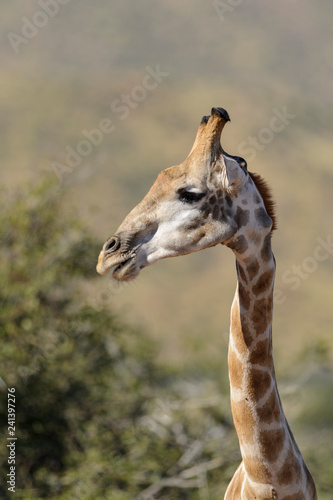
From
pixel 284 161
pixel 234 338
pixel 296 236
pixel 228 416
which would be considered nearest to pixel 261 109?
pixel 284 161

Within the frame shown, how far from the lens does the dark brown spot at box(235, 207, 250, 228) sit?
4375 mm

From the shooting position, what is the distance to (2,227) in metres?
12.6

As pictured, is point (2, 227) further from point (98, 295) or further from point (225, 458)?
point (225, 458)

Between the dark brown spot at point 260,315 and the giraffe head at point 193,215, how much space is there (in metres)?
0.35

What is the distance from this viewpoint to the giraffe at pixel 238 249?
4.26 meters

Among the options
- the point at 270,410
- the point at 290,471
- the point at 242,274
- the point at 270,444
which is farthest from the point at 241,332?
the point at 290,471

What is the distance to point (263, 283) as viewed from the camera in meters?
4.47

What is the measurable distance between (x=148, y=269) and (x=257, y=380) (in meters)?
44.5

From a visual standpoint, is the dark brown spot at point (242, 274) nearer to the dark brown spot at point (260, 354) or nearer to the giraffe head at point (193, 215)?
the giraffe head at point (193, 215)

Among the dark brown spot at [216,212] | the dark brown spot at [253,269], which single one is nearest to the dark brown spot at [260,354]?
the dark brown spot at [253,269]

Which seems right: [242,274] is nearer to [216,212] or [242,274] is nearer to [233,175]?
[216,212]

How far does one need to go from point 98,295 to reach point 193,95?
6648 centimetres

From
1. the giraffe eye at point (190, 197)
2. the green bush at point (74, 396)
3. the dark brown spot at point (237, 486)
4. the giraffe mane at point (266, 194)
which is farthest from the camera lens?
the green bush at point (74, 396)

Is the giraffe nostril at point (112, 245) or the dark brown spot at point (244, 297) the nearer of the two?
the giraffe nostril at point (112, 245)
